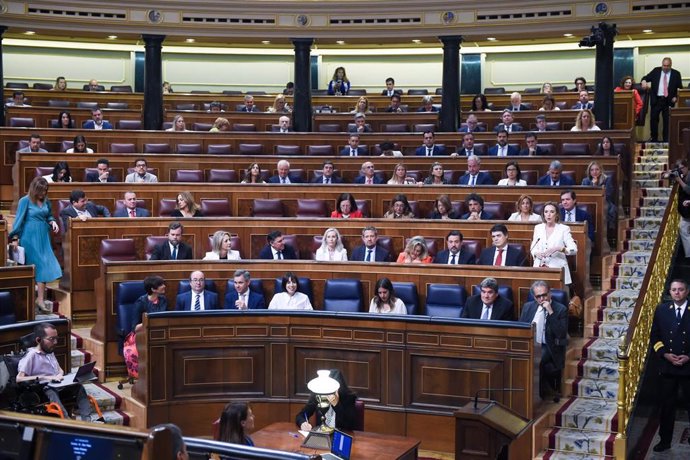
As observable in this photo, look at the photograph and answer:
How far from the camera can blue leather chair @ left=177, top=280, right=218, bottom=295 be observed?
797 cm

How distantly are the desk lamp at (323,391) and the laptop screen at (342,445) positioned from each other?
196 millimetres

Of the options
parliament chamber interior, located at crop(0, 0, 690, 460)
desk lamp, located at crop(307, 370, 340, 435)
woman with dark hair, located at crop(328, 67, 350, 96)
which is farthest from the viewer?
woman with dark hair, located at crop(328, 67, 350, 96)

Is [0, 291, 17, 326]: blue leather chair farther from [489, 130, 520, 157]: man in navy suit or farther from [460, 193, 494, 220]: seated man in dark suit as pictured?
[489, 130, 520, 157]: man in navy suit

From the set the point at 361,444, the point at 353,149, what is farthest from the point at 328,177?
the point at 361,444

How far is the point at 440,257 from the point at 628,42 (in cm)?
985

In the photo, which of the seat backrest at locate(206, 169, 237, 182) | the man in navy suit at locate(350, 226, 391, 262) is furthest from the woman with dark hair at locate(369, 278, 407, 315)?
the seat backrest at locate(206, 169, 237, 182)

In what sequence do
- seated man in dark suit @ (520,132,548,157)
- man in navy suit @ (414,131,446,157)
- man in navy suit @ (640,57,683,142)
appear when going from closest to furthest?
seated man in dark suit @ (520,132,548,157), man in navy suit @ (414,131,446,157), man in navy suit @ (640,57,683,142)

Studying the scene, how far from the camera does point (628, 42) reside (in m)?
16.8

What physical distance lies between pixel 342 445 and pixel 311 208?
4.61 m

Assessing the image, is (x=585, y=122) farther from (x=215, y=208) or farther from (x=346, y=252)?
(x=215, y=208)

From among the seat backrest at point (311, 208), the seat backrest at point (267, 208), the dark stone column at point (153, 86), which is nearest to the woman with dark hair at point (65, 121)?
the dark stone column at point (153, 86)

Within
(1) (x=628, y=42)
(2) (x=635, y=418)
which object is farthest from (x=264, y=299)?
(1) (x=628, y=42)

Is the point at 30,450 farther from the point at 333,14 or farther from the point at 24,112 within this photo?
the point at 333,14

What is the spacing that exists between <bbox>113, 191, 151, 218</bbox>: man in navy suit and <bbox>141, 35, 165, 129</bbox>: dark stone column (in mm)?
4567
